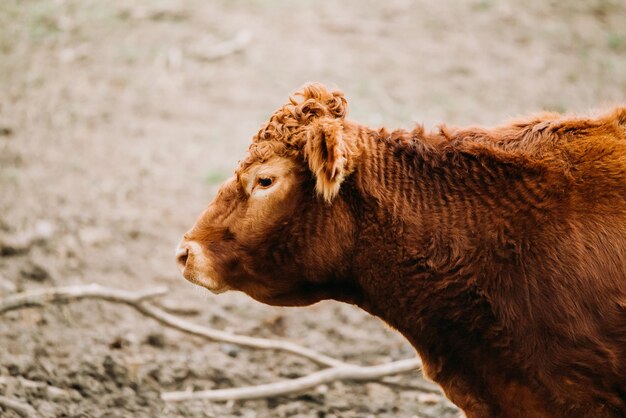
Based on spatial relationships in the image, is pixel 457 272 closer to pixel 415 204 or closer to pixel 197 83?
pixel 415 204

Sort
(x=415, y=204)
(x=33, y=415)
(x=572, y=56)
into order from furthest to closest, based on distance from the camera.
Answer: (x=572, y=56), (x=33, y=415), (x=415, y=204)

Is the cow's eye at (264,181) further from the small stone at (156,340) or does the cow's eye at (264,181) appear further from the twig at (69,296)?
the small stone at (156,340)

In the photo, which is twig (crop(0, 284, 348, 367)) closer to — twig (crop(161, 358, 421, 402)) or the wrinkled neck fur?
twig (crop(161, 358, 421, 402))

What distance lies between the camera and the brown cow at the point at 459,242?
12.3ft

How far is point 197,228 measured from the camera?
4285 millimetres

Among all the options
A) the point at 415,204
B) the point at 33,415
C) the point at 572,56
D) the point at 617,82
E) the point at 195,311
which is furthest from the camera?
the point at 572,56

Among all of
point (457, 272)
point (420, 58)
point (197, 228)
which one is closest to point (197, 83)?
point (420, 58)

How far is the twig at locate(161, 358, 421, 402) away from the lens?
5.36 metres

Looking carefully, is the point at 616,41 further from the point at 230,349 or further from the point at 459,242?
the point at 459,242

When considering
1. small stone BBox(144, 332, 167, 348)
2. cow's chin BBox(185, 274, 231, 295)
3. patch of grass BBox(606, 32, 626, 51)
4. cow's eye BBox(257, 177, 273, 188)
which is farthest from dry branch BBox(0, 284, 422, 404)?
patch of grass BBox(606, 32, 626, 51)

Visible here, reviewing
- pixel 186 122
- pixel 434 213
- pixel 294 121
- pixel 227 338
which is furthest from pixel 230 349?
pixel 186 122

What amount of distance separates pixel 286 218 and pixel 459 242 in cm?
86

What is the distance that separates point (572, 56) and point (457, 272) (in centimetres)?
837

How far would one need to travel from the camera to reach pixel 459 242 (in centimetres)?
393
